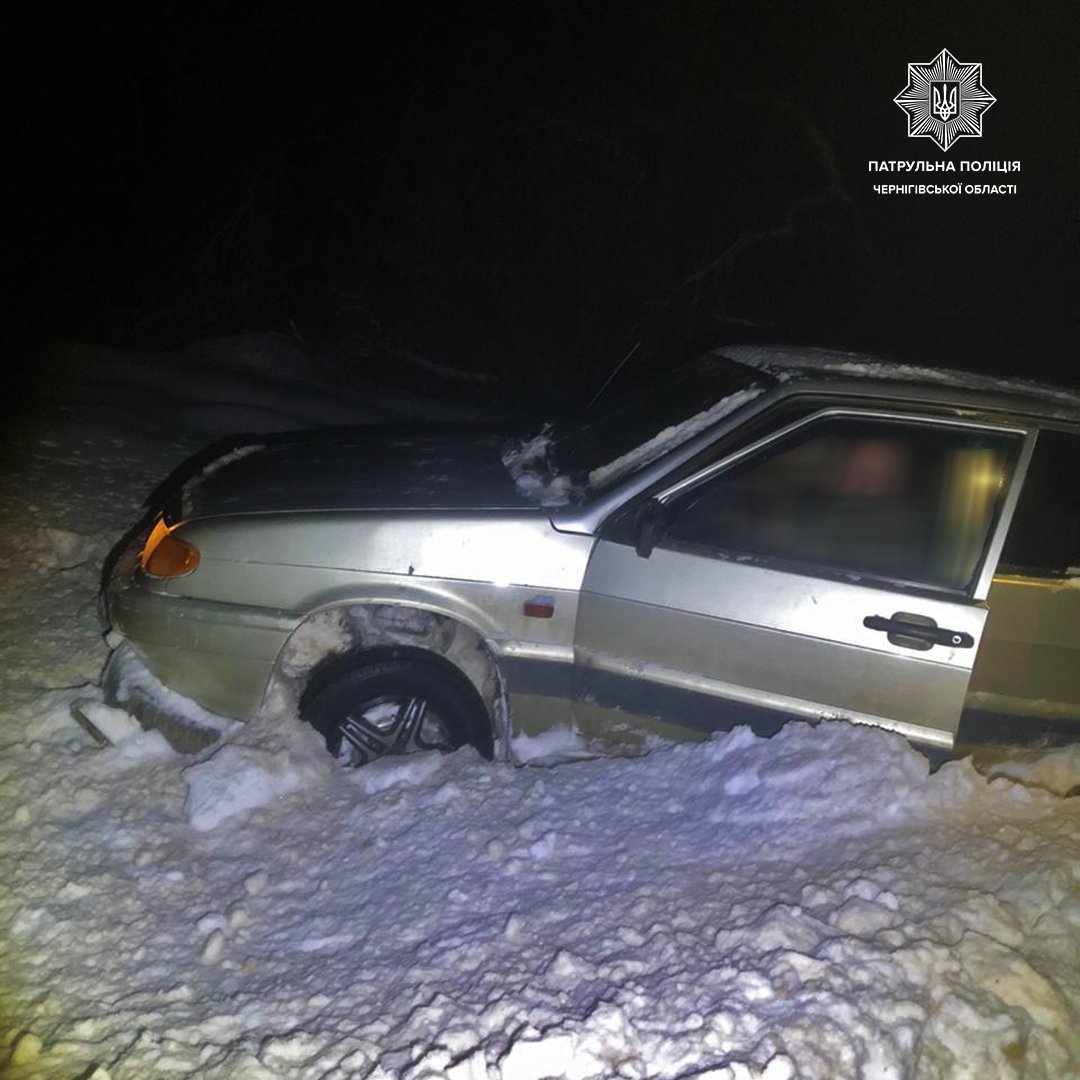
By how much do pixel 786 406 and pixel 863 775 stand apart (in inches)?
50.5

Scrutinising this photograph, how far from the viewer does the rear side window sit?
11.1 ft

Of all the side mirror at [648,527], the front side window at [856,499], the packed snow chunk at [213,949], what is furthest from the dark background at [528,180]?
the packed snow chunk at [213,949]

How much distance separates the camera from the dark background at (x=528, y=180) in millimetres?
14867

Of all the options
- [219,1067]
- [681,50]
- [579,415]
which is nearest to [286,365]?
[579,415]

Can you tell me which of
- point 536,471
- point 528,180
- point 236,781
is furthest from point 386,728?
point 528,180

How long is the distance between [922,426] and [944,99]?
13527mm

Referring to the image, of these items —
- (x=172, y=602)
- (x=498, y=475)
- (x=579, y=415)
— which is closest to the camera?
(x=172, y=602)

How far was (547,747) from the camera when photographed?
3594 millimetres

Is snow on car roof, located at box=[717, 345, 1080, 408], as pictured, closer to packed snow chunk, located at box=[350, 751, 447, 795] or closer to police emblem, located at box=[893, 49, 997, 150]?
packed snow chunk, located at box=[350, 751, 447, 795]

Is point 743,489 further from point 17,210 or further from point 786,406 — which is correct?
point 17,210

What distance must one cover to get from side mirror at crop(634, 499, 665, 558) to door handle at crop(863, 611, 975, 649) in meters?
0.77

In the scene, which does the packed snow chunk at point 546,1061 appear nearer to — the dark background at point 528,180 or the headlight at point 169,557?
the headlight at point 169,557

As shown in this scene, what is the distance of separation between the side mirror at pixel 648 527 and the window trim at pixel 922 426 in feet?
0.15

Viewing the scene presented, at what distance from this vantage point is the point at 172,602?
3.40 meters
